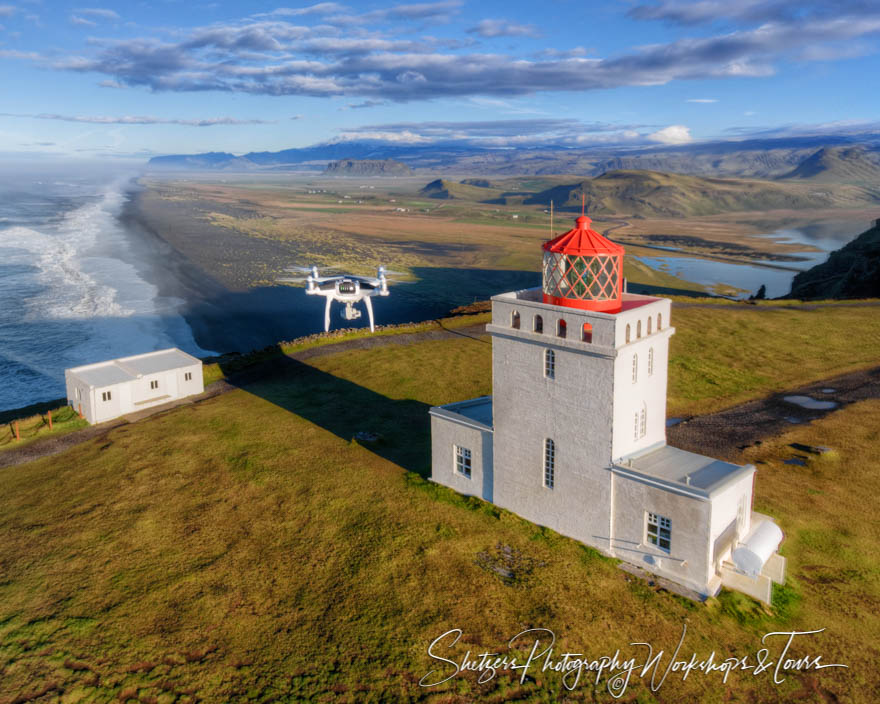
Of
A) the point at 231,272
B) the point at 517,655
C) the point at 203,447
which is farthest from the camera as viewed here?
the point at 231,272

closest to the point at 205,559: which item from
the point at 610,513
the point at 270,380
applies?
the point at 610,513

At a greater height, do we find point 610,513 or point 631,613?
point 610,513

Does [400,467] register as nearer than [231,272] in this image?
Yes

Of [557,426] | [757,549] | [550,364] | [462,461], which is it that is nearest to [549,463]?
[557,426]

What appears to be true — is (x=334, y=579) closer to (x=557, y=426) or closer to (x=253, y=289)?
(x=557, y=426)

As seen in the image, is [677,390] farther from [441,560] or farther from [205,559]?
[205,559]

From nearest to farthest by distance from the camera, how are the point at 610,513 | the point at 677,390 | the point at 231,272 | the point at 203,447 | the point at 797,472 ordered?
the point at 610,513, the point at 797,472, the point at 203,447, the point at 677,390, the point at 231,272

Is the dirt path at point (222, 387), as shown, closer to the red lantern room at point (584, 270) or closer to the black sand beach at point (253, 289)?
the black sand beach at point (253, 289)

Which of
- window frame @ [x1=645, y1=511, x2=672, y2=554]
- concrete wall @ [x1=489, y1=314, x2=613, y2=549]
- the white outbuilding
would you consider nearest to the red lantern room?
concrete wall @ [x1=489, y1=314, x2=613, y2=549]
